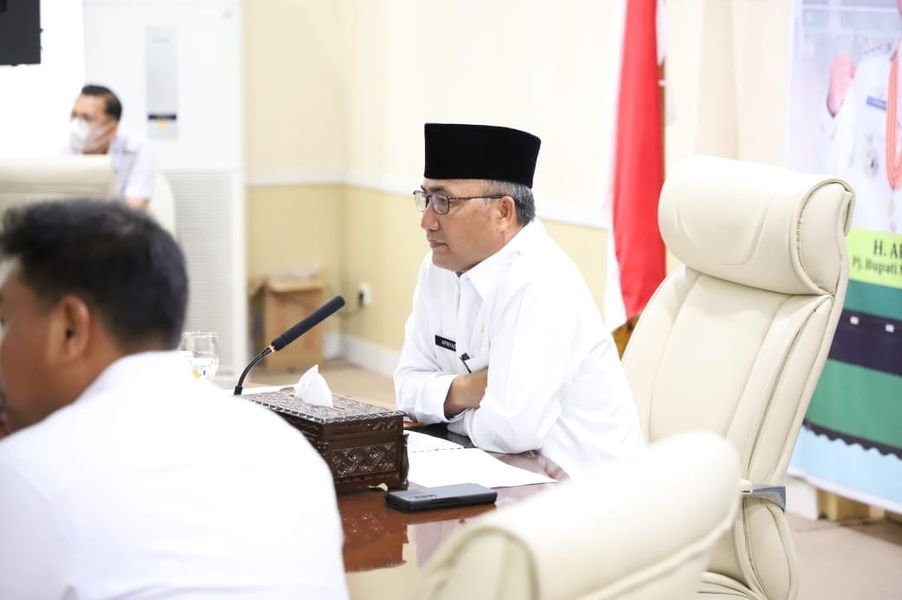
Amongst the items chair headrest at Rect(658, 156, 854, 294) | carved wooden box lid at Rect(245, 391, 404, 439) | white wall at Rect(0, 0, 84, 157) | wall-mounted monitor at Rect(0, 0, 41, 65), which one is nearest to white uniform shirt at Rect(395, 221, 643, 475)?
chair headrest at Rect(658, 156, 854, 294)

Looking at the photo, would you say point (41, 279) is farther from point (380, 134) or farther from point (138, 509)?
point (380, 134)

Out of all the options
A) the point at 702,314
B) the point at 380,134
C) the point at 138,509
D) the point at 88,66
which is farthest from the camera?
the point at 380,134

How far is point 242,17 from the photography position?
20.5ft

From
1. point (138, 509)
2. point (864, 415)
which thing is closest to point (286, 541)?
point (138, 509)

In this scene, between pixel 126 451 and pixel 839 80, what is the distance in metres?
Answer: 3.13

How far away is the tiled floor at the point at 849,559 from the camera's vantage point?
3.61 meters

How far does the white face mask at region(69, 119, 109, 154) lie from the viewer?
5.56 metres

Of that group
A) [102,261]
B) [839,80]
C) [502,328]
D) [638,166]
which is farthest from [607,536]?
[638,166]

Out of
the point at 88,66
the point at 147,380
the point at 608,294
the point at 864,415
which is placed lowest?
the point at 864,415

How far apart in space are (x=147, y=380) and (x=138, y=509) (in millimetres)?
136

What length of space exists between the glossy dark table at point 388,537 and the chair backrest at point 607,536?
62 centimetres

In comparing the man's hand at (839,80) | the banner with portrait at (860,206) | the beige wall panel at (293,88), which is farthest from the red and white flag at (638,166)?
the beige wall panel at (293,88)

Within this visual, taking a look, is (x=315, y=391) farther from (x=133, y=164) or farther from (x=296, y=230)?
(x=296, y=230)

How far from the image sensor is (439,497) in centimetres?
205
